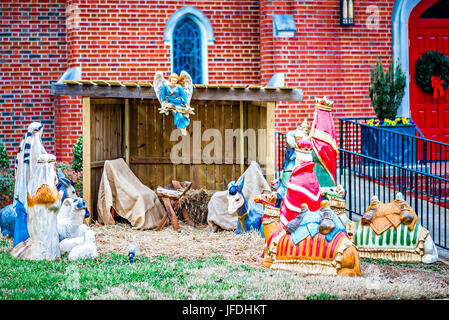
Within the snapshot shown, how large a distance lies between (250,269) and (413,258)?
215 cm

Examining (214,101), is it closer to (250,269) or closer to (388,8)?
(250,269)

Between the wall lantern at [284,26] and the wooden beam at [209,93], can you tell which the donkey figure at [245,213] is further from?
the wall lantern at [284,26]

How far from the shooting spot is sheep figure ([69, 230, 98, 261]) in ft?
26.9

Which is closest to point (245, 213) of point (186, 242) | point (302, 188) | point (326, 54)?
point (186, 242)

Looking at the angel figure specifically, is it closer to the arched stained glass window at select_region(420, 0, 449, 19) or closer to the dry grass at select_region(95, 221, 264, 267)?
the dry grass at select_region(95, 221, 264, 267)

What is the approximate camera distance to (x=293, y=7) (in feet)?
45.1

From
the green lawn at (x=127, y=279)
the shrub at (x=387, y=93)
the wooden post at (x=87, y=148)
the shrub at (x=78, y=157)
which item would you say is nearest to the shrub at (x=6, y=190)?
the shrub at (x=78, y=157)

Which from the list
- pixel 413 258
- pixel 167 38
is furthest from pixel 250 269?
pixel 167 38

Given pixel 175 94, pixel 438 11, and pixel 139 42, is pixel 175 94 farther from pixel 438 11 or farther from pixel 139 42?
pixel 438 11

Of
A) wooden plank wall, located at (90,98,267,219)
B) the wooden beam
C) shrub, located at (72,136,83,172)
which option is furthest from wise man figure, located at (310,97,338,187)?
shrub, located at (72,136,83,172)

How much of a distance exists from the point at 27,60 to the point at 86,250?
713cm

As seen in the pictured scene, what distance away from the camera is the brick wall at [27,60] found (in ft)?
46.2

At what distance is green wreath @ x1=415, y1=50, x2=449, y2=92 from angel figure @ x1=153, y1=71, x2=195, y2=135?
627cm

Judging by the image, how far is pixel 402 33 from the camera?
1409 cm
